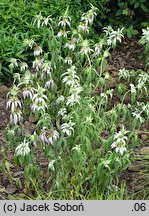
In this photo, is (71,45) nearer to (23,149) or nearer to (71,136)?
(71,136)

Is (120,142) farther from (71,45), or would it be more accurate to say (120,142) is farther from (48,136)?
(71,45)

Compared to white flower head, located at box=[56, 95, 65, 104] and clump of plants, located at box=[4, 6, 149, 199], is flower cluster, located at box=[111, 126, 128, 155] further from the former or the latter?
white flower head, located at box=[56, 95, 65, 104]

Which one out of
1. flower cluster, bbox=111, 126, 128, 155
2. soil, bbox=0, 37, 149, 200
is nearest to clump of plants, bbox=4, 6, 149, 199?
flower cluster, bbox=111, 126, 128, 155

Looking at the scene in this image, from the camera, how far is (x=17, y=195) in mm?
4383

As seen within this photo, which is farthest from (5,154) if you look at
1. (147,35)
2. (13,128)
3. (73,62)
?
(147,35)

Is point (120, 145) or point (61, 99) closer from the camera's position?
point (120, 145)

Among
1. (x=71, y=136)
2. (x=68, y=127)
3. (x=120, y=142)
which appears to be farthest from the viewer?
(x=71, y=136)

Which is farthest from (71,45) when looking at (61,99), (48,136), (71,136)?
(48,136)

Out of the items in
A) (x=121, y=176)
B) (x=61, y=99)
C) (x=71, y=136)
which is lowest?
(x=121, y=176)

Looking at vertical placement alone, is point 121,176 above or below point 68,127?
below

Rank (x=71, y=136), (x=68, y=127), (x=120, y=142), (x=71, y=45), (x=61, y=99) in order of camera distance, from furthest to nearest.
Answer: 1. (x=71, y=45)
2. (x=61, y=99)
3. (x=71, y=136)
4. (x=68, y=127)
5. (x=120, y=142)

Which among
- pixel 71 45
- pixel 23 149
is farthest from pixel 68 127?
pixel 71 45

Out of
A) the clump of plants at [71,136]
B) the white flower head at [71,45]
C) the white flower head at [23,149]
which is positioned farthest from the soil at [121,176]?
the white flower head at [71,45]

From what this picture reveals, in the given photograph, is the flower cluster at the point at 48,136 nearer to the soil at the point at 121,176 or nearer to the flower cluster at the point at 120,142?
the flower cluster at the point at 120,142
